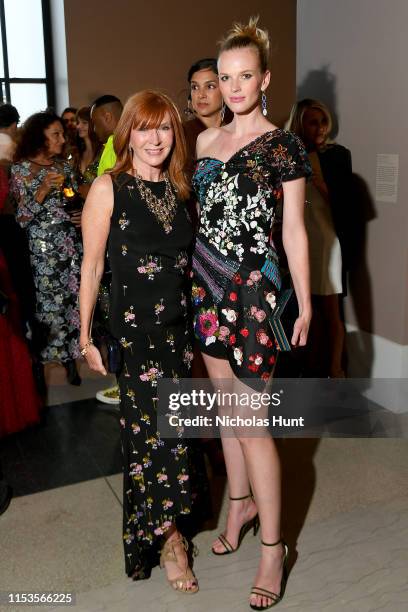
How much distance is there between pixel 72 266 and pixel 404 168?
1.88 metres

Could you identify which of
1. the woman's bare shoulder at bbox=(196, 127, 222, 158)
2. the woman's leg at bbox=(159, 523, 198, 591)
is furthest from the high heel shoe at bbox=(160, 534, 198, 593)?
the woman's bare shoulder at bbox=(196, 127, 222, 158)

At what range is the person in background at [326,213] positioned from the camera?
3266 mm

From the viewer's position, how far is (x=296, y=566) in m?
2.18

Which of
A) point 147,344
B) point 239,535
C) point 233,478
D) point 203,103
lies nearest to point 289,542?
point 239,535

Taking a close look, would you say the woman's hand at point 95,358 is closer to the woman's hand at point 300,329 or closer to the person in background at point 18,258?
the woman's hand at point 300,329

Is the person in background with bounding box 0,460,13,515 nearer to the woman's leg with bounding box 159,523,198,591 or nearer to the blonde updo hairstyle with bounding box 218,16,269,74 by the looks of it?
the woman's leg with bounding box 159,523,198,591

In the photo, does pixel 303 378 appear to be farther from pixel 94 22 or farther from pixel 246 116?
pixel 94 22

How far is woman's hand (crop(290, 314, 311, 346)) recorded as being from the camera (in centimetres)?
201

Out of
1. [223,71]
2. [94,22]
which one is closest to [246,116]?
[223,71]

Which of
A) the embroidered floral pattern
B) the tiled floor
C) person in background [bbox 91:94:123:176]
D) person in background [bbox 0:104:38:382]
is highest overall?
person in background [bbox 91:94:123:176]

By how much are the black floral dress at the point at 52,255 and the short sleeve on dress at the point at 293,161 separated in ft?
6.54

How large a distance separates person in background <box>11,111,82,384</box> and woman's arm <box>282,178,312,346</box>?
198 centimetres

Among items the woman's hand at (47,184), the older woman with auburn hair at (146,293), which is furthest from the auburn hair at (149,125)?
the woman's hand at (47,184)

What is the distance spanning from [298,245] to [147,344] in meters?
0.54
